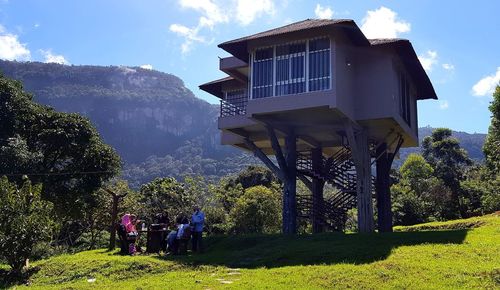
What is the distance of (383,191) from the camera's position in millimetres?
26812

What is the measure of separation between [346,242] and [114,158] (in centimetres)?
1661

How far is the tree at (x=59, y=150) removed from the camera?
25984 mm

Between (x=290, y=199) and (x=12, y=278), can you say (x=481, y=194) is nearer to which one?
A: (x=290, y=199)

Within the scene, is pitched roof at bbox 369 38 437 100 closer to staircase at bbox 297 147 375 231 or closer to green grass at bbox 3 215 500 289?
staircase at bbox 297 147 375 231

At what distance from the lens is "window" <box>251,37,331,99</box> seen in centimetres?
2050

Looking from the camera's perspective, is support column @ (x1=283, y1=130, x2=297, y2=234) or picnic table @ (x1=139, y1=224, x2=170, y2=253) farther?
support column @ (x1=283, y1=130, x2=297, y2=234)

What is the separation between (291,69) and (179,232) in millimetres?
8077

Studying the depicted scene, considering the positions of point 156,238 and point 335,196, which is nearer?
point 156,238

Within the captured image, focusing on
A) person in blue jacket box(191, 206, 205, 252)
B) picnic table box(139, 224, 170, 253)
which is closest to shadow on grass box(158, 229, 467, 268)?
person in blue jacket box(191, 206, 205, 252)

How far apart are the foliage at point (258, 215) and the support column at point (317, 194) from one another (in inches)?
530

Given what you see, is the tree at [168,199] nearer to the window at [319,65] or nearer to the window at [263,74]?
the window at [263,74]

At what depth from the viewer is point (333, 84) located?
2000 cm

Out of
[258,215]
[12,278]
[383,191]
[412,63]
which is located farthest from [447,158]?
[12,278]

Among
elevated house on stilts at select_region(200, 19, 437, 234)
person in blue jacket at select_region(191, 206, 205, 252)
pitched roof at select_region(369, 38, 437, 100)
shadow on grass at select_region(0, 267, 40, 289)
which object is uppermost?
pitched roof at select_region(369, 38, 437, 100)
